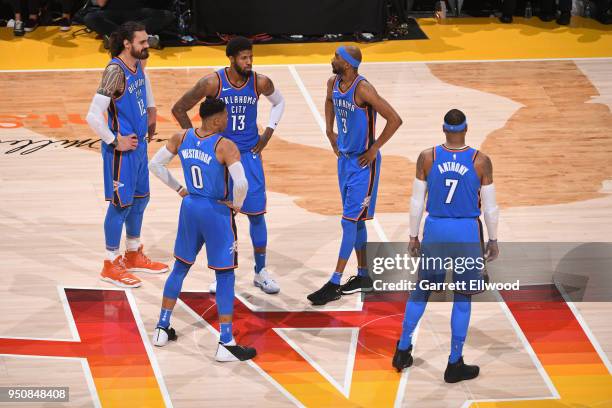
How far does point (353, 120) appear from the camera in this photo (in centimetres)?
789

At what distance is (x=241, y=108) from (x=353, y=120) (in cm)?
89

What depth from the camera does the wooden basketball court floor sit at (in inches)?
275

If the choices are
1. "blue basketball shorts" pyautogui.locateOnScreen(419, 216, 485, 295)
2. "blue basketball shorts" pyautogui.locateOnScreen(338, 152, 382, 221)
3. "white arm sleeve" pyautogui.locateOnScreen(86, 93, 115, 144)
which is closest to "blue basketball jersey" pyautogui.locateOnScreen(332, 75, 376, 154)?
"blue basketball shorts" pyautogui.locateOnScreen(338, 152, 382, 221)

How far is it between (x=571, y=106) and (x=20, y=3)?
812 cm

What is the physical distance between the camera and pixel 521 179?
10.5 meters

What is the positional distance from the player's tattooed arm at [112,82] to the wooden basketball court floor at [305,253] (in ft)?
5.37

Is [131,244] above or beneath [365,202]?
beneath

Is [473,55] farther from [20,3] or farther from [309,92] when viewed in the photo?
[20,3]

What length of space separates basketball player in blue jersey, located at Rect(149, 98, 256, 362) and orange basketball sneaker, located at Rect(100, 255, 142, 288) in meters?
1.14

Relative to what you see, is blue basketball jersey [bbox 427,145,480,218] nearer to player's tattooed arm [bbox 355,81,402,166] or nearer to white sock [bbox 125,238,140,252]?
player's tattooed arm [bbox 355,81,402,166]

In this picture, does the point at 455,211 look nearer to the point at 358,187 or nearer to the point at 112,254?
the point at 358,187

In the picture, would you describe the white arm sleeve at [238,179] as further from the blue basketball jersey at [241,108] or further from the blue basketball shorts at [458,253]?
the blue basketball shorts at [458,253]

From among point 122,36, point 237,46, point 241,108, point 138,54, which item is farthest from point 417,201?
point 122,36

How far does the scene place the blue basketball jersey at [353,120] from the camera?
7.84m
